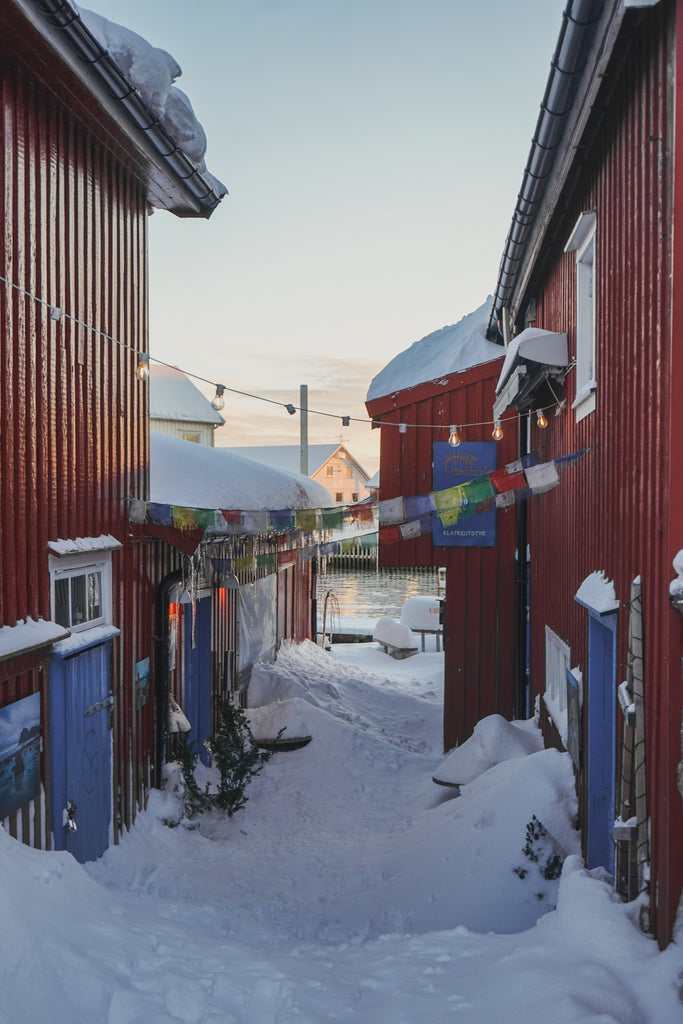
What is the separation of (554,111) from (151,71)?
3532 millimetres

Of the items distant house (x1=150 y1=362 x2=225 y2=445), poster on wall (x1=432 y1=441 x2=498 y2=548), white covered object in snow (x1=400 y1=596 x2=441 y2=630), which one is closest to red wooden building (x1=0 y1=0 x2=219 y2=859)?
poster on wall (x1=432 y1=441 x2=498 y2=548)

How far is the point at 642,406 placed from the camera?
4.03m

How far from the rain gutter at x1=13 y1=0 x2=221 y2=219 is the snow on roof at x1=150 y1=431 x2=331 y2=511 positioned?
277 centimetres

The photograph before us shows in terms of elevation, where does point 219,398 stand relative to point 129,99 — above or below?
below

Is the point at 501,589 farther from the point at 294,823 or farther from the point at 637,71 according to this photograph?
the point at 637,71

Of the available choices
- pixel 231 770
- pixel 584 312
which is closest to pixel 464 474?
pixel 584 312

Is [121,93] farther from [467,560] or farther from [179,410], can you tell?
[179,410]

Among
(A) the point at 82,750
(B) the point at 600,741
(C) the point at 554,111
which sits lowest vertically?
(A) the point at 82,750

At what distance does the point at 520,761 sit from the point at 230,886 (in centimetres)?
275

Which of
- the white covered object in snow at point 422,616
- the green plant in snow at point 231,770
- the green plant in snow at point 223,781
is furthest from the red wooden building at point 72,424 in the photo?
the white covered object in snow at point 422,616

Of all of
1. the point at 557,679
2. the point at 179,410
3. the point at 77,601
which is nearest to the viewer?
the point at 77,601

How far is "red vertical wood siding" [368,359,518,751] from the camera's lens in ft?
34.5

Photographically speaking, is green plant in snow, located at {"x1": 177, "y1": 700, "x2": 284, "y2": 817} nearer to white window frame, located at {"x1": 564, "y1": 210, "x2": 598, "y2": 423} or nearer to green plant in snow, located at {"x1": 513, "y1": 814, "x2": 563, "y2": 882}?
green plant in snow, located at {"x1": 513, "y1": 814, "x2": 563, "y2": 882}

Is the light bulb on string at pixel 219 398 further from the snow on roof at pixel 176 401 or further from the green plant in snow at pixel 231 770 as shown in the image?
the snow on roof at pixel 176 401
